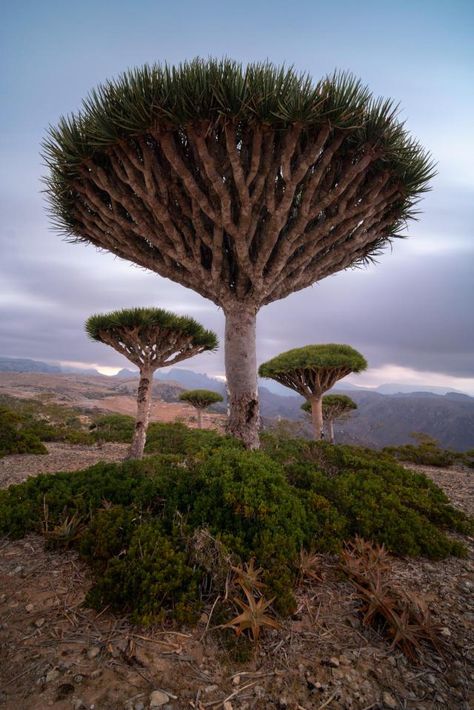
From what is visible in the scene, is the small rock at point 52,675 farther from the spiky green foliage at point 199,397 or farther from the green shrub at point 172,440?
the spiky green foliage at point 199,397

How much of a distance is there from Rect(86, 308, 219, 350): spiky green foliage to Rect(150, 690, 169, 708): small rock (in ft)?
28.9

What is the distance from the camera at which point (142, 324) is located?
383 inches

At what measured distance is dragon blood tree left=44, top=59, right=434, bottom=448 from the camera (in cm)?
400

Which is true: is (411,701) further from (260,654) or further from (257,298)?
(257,298)

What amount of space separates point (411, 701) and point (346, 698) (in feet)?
1.24

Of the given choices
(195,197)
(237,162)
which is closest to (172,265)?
(195,197)

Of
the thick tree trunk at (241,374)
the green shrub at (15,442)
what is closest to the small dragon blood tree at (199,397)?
the green shrub at (15,442)

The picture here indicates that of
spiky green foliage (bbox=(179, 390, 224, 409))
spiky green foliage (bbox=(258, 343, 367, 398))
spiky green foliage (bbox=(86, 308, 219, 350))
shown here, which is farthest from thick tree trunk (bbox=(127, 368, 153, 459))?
spiky green foliage (bbox=(179, 390, 224, 409))

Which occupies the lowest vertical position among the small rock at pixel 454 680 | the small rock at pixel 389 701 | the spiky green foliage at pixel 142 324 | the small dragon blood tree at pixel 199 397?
the small rock at pixel 389 701

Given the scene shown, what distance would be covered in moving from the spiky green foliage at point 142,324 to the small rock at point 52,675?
28.0ft

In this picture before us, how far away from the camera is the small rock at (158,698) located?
165cm

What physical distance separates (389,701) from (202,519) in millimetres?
1869

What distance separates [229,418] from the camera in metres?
5.66

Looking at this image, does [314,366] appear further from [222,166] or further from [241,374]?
[222,166]
